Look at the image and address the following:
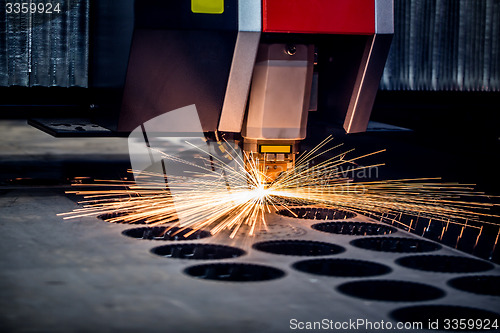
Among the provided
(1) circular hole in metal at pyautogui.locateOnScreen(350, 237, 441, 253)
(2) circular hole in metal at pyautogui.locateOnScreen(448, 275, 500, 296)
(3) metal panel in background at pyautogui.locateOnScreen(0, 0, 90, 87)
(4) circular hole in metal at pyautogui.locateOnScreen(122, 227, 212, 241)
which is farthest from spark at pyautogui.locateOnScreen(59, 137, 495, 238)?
(2) circular hole in metal at pyautogui.locateOnScreen(448, 275, 500, 296)

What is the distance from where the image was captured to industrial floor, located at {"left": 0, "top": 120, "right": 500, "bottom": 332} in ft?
4.20

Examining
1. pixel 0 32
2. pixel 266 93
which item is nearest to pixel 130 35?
pixel 266 93

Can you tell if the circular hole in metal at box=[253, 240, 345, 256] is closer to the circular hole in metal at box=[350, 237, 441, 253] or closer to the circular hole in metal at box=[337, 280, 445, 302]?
the circular hole in metal at box=[350, 237, 441, 253]

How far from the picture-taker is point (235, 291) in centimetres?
145

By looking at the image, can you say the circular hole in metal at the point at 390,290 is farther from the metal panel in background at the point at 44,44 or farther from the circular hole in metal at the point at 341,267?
the metal panel in background at the point at 44,44

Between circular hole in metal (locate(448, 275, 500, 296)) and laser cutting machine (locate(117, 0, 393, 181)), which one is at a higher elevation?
laser cutting machine (locate(117, 0, 393, 181))

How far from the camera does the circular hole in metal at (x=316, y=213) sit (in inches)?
91.7

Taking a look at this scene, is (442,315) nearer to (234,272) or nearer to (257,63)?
(234,272)

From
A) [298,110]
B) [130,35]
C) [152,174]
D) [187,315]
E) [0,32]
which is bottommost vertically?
[187,315]

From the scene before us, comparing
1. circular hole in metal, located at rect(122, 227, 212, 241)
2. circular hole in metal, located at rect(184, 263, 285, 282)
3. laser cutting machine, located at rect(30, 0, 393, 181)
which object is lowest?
circular hole in metal, located at rect(184, 263, 285, 282)

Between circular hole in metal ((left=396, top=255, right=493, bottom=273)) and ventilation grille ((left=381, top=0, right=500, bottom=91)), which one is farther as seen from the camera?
ventilation grille ((left=381, top=0, right=500, bottom=91))

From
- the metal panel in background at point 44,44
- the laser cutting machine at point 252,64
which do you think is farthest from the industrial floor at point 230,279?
Answer: the metal panel in background at point 44,44

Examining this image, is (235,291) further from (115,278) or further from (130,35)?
(130,35)

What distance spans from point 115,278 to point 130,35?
641 mm
